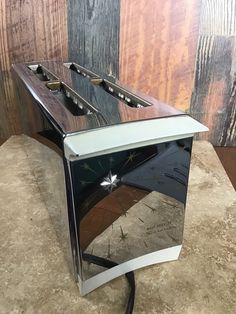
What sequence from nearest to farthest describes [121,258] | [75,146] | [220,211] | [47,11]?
[75,146], [121,258], [220,211], [47,11]

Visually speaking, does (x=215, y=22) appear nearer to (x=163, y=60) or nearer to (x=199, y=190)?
(x=163, y=60)

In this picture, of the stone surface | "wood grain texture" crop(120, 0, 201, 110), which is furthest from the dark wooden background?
the stone surface

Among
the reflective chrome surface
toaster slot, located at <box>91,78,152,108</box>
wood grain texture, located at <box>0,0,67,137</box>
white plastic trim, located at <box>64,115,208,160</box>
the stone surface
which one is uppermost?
wood grain texture, located at <box>0,0,67,137</box>

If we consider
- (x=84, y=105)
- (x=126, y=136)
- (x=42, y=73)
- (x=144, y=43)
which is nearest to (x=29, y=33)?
(x=42, y=73)

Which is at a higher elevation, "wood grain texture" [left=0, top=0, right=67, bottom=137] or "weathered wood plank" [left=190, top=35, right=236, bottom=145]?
"wood grain texture" [left=0, top=0, right=67, bottom=137]

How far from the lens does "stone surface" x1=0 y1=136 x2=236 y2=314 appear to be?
414 mm

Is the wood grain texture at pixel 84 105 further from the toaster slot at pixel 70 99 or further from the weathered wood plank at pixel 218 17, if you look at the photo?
the weathered wood plank at pixel 218 17

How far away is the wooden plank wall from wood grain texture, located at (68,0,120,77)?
204 millimetres

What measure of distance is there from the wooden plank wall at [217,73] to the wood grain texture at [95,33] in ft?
0.67

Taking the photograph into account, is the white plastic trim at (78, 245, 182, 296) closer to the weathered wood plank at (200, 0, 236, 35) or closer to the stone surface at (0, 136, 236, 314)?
the stone surface at (0, 136, 236, 314)

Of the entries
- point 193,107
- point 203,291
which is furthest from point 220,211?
point 193,107

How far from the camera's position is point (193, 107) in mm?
809

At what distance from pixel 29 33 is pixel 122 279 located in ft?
1.93

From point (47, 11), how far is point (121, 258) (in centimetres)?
58
